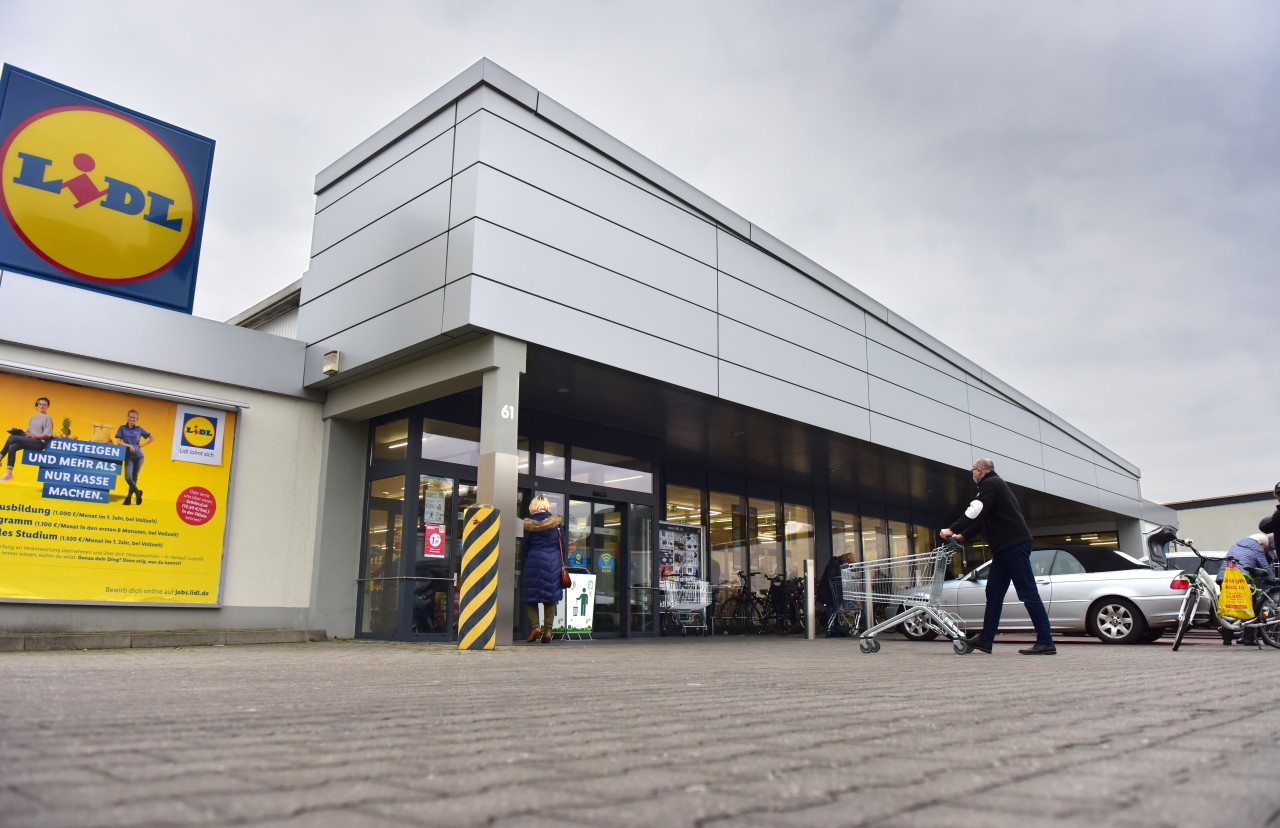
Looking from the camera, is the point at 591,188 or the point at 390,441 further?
the point at 390,441

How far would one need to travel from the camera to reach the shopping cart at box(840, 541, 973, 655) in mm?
9453

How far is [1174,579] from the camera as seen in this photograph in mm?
11641

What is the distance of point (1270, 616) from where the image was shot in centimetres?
930

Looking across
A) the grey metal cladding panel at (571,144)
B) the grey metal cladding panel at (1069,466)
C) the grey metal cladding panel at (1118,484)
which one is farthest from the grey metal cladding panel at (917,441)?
the grey metal cladding panel at (1118,484)

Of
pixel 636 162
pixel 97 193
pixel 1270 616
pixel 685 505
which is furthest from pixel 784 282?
pixel 97 193

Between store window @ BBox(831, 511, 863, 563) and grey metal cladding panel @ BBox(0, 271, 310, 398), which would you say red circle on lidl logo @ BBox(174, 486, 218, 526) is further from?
store window @ BBox(831, 511, 863, 563)

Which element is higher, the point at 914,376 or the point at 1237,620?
the point at 914,376

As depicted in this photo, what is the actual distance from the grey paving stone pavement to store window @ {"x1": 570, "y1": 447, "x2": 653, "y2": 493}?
993cm

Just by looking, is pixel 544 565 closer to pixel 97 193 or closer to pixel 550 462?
pixel 550 462

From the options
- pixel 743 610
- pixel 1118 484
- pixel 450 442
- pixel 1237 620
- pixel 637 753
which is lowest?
pixel 743 610

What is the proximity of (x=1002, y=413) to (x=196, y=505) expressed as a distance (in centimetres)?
1888

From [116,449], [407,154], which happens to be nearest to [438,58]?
[407,154]

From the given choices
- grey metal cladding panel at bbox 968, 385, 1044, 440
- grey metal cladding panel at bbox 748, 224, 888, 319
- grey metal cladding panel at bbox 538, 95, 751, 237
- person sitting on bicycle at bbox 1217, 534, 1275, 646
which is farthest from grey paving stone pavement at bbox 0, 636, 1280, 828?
grey metal cladding panel at bbox 968, 385, 1044, 440

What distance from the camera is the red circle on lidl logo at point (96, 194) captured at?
38.2 ft
